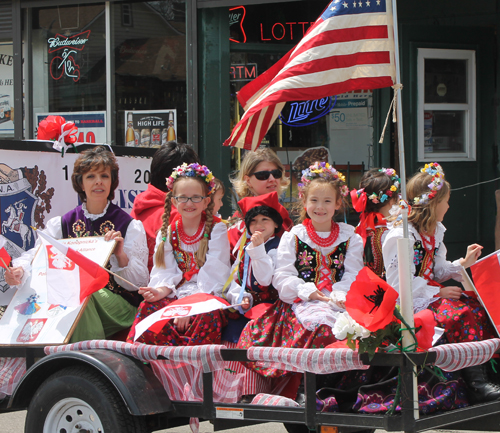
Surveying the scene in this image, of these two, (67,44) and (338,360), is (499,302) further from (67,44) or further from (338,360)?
(67,44)

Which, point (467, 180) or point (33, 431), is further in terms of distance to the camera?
point (467, 180)

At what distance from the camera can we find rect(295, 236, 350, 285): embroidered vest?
12.7 feet

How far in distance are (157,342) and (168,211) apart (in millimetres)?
975

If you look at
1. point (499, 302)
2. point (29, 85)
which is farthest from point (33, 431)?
point (29, 85)

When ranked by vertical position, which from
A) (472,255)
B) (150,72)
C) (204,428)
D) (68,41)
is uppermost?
(68,41)

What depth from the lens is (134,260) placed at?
4.21m

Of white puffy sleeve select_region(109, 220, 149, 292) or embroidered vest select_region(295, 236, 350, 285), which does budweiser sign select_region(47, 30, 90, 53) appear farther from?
embroidered vest select_region(295, 236, 350, 285)

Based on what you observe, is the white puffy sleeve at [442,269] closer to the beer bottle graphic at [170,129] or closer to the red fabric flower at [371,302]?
the red fabric flower at [371,302]

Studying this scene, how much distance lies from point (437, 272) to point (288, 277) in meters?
0.95

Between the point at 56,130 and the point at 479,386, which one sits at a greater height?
the point at 56,130

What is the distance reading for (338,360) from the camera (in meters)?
2.96

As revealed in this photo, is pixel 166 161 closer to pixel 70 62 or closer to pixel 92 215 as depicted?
pixel 92 215

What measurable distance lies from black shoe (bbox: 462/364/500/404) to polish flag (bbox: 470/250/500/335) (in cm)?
28

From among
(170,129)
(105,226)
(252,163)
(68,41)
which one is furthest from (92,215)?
(68,41)
